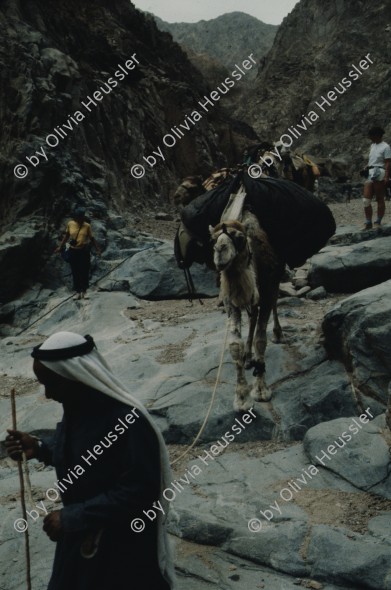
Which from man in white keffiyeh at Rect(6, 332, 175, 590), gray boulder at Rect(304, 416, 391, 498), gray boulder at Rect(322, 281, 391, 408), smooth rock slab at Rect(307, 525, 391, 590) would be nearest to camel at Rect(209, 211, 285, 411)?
gray boulder at Rect(322, 281, 391, 408)

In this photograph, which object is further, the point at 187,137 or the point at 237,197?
the point at 187,137

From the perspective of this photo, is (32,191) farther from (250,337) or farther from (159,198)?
(250,337)

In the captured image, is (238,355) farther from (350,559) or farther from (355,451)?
(350,559)

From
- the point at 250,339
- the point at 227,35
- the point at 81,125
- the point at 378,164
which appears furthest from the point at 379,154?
the point at 227,35

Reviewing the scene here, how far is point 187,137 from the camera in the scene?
23.6 meters

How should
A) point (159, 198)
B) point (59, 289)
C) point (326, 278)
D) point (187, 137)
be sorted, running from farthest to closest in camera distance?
point (187, 137) → point (159, 198) → point (59, 289) → point (326, 278)

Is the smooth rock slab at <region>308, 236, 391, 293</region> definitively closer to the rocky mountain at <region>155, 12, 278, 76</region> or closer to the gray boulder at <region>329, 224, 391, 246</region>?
the gray boulder at <region>329, 224, 391, 246</region>

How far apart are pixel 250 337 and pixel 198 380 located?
80 cm

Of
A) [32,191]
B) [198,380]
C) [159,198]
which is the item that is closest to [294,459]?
[198,380]

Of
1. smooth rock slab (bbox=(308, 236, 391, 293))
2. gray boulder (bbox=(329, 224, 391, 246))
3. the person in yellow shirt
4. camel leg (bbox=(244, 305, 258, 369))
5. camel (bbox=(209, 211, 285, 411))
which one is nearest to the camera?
camel (bbox=(209, 211, 285, 411))

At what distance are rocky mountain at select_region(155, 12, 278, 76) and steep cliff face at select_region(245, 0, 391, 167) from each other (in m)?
27.5

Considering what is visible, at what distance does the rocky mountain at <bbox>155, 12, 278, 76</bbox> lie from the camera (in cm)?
8262

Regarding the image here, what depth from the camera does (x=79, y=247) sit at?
1161 cm

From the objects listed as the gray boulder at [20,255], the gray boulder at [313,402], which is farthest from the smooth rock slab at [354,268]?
the gray boulder at [20,255]
